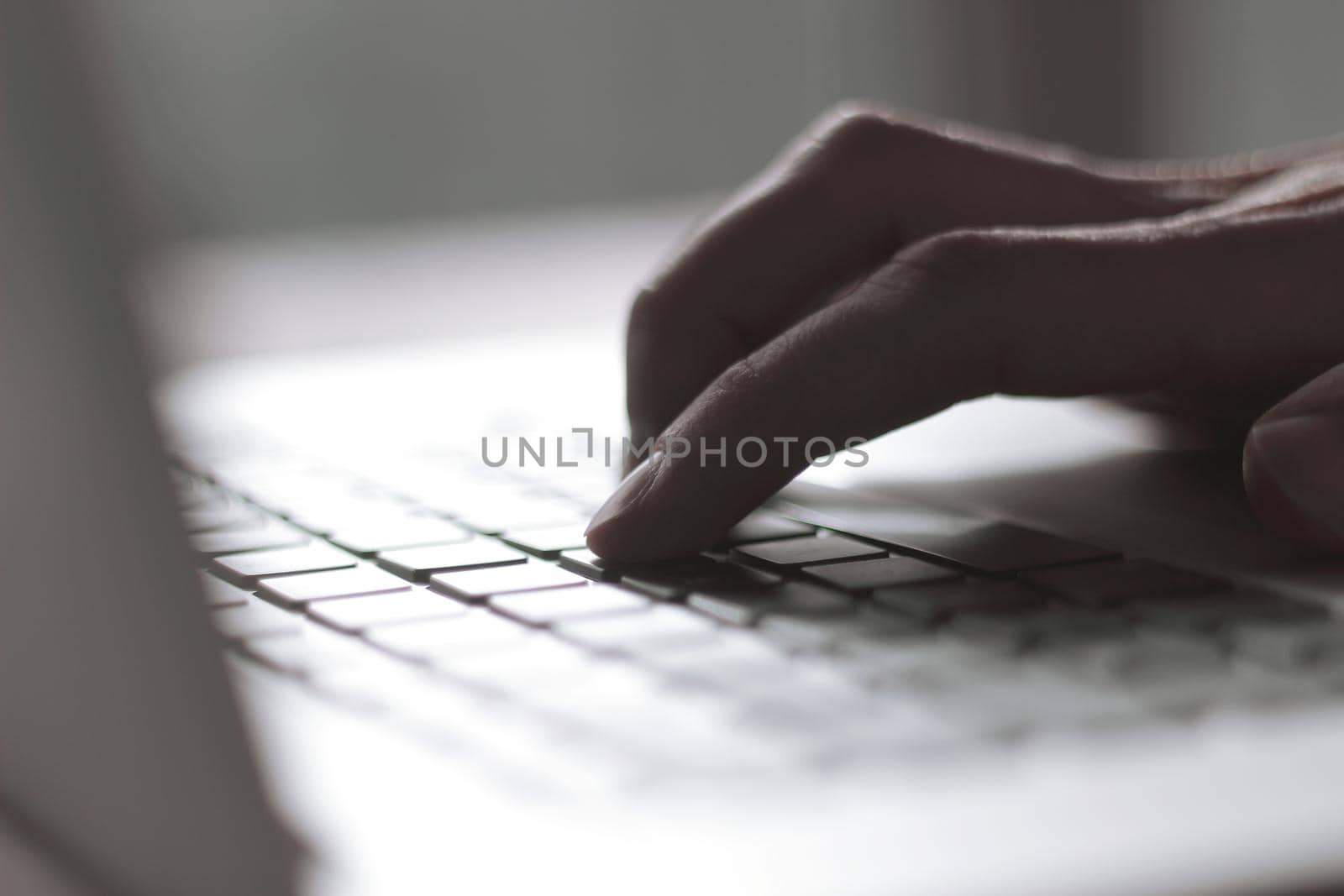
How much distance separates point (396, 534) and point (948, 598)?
204mm

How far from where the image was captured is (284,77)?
2426 mm

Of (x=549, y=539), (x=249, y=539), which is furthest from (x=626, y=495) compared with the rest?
(x=249, y=539)

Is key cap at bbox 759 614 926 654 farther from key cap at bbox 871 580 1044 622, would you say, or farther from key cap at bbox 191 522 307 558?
key cap at bbox 191 522 307 558

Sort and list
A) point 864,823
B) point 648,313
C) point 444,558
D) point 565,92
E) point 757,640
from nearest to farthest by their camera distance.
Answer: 1. point 864,823
2. point 757,640
3. point 444,558
4. point 648,313
5. point 565,92

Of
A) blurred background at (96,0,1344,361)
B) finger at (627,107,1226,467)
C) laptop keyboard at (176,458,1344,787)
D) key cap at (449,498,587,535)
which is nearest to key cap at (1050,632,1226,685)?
laptop keyboard at (176,458,1344,787)

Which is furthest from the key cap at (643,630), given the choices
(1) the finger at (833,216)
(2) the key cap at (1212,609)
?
(1) the finger at (833,216)

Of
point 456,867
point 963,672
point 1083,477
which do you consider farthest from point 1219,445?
point 456,867

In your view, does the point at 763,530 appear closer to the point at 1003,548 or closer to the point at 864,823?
the point at 1003,548

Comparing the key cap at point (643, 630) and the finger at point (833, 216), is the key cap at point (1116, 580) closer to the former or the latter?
the key cap at point (643, 630)

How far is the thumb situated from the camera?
412 mm

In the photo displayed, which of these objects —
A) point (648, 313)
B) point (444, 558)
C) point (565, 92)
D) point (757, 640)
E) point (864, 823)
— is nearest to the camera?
point (864, 823)

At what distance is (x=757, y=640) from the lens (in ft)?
1.11

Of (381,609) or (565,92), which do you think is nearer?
(381,609)

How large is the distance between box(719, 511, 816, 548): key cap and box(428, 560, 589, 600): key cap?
0.06m
